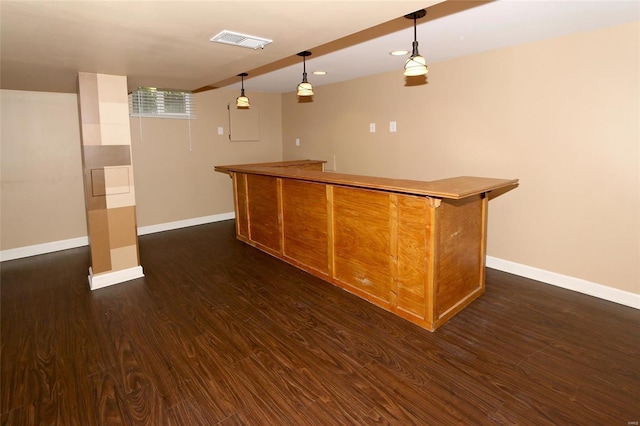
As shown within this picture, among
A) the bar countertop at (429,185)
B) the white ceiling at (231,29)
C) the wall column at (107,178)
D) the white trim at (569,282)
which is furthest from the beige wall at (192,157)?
the white trim at (569,282)

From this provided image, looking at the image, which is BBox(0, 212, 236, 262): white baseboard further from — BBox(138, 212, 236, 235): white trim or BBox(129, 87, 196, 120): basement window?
BBox(129, 87, 196, 120): basement window

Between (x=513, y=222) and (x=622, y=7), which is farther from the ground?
(x=622, y=7)

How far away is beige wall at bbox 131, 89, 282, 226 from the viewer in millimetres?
5410

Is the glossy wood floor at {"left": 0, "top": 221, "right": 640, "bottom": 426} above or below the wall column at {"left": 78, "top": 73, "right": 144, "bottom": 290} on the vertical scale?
below

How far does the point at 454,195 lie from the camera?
2277mm

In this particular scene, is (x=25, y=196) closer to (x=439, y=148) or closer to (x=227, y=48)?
(x=227, y=48)

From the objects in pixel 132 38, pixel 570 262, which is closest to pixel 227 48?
pixel 132 38

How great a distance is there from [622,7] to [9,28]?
390 centimetres

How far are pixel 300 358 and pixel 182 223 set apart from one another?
13.6 ft

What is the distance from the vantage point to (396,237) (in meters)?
2.80

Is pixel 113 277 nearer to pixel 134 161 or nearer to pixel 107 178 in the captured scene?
pixel 107 178

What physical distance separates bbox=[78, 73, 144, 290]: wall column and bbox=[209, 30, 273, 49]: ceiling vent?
1.66m

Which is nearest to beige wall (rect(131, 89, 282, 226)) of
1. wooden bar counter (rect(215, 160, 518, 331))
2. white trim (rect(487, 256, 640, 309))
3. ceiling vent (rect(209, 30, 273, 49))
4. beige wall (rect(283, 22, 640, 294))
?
wooden bar counter (rect(215, 160, 518, 331))

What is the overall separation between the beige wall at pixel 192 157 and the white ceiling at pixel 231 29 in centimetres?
147
